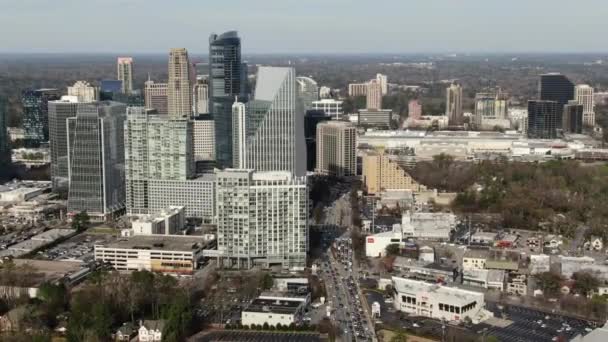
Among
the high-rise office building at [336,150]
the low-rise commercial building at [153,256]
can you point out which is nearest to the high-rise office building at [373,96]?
the high-rise office building at [336,150]

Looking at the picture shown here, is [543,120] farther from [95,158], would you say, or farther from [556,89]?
[95,158]

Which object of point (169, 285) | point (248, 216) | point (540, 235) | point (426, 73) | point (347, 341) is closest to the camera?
point (347, 341)

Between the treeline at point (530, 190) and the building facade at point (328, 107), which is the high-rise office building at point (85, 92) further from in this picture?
the treeline at point (530, 190)

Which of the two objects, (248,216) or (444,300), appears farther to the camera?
(248,216)

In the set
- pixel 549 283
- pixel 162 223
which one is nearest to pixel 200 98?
pixel 162 223

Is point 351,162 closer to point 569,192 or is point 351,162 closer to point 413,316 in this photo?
point 569,192

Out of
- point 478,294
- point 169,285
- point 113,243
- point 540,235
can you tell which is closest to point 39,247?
point 113,243

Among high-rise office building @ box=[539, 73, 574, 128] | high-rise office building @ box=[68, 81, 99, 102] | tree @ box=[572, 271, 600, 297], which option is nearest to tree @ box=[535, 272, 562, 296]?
tree @ box=[572, 271, 600, 297]
